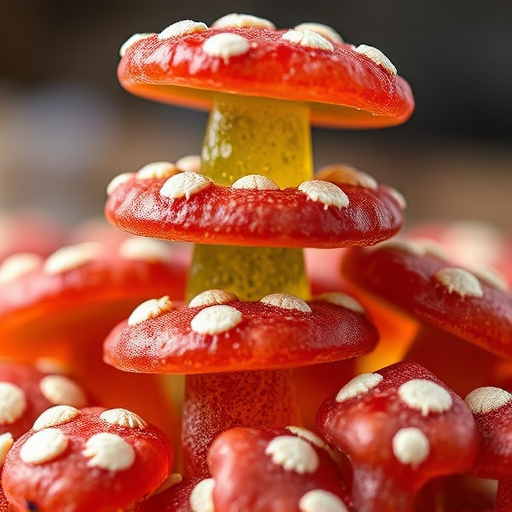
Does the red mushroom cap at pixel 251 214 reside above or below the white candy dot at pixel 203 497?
above

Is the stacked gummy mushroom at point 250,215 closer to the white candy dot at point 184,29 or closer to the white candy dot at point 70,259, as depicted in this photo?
the white candy dot at point 184,29

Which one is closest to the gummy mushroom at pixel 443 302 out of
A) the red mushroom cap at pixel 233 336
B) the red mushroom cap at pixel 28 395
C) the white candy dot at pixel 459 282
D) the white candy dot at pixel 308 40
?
the white candy dot at pixel 459 282

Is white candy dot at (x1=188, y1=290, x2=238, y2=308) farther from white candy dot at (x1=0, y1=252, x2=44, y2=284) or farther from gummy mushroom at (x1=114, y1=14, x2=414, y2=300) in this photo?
white candy dot at (x1=0, y1=252, x2=44, y2=284)

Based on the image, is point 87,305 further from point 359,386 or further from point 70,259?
point 359,386

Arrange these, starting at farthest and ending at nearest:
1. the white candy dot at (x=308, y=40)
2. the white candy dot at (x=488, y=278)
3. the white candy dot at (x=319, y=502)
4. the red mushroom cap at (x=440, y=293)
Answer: the white candy dot at (x=488, y=278)
the red mushroom cap at (x=440, y=293)
the white candy dot at (x=308, y=40)
the white candy dot at (x=319, y=502)

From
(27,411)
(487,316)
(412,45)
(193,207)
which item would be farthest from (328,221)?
(412,45)

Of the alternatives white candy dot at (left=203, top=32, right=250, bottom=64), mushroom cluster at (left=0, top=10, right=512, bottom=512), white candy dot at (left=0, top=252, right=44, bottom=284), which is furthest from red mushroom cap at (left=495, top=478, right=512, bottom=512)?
white candy dot at (left=0, top=252, right=44, bottom=284)

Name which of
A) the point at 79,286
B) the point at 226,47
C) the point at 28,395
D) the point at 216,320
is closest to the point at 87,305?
the point at 79,286
